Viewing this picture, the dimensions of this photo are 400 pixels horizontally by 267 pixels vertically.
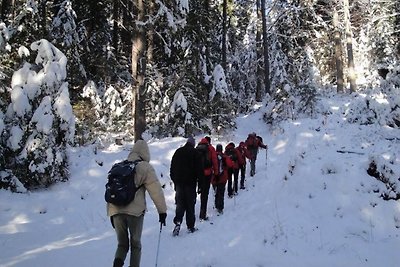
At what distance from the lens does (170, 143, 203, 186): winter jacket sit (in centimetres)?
945

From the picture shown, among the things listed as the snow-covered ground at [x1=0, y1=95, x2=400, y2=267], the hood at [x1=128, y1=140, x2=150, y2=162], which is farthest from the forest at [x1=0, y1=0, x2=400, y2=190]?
the hood at [x1=128, y1=140, x2=150, y2=162]

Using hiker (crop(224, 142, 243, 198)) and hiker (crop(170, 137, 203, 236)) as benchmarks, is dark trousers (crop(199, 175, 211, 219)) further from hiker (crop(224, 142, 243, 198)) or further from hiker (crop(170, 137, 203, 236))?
hiker (crop(224, 142, 243, 198))

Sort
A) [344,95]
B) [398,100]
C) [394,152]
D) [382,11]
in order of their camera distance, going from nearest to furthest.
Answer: [394,152] < [398,100] < [344,95] < [382,11]

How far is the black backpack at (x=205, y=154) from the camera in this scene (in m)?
10.4

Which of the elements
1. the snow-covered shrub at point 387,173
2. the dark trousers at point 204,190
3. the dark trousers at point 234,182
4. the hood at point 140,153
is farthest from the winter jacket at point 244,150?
the hood at point 140,153

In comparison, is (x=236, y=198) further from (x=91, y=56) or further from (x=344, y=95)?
(x=344, y=95)

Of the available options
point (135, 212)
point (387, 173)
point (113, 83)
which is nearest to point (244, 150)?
point (387, 173)

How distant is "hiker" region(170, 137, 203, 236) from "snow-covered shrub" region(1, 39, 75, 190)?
500 centimetres

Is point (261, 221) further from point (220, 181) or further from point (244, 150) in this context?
point (244, 150)

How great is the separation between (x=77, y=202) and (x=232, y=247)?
5852 millimetres

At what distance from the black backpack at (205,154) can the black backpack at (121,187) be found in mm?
4361

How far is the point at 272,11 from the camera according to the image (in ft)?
111

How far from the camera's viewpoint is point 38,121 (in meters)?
12.7

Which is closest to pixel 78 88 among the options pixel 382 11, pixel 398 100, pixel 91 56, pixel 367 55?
pixel 91 56
